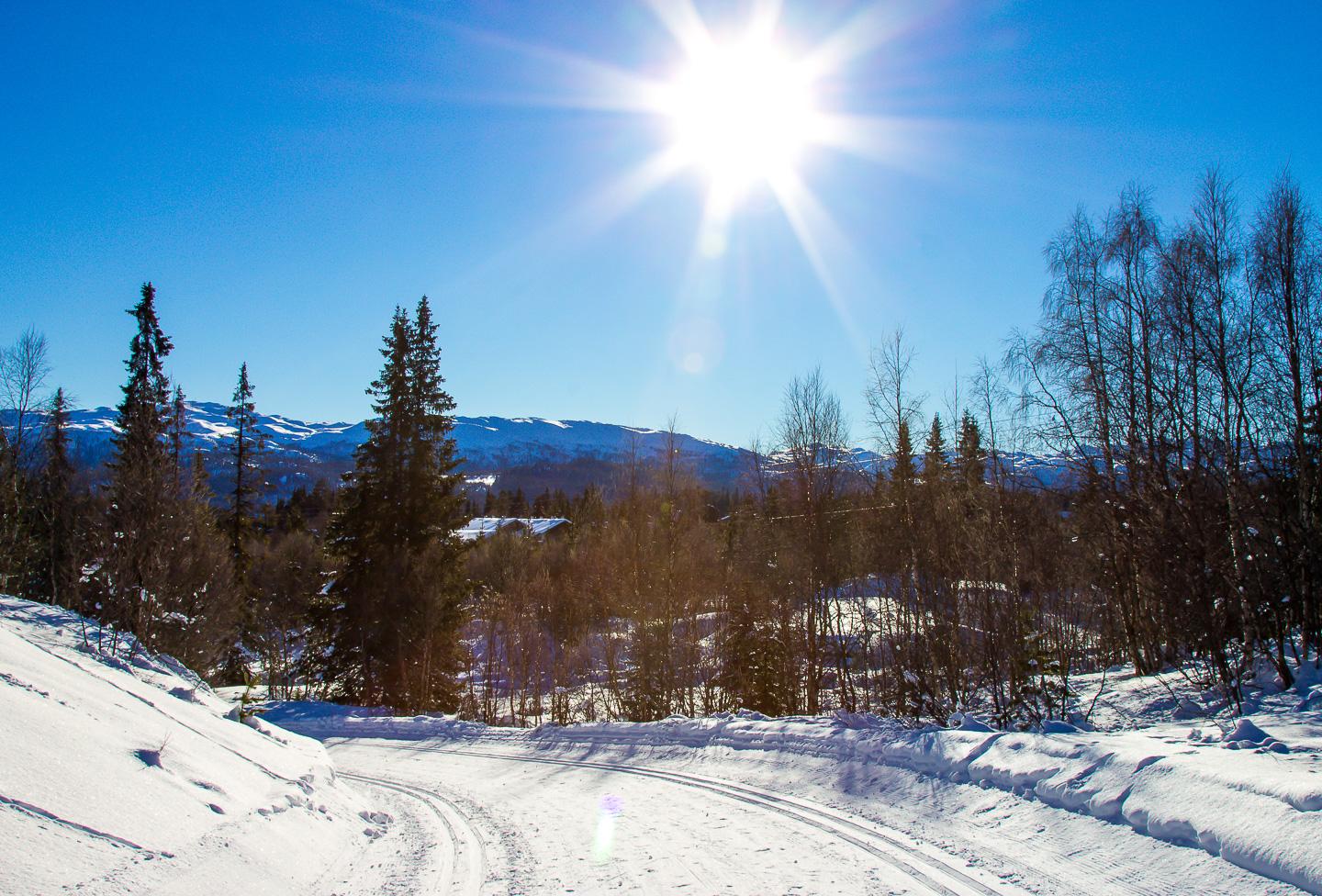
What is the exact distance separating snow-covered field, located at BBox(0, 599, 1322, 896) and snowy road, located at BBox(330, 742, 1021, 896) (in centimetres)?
4

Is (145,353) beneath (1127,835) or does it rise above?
above

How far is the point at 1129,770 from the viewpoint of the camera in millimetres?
6484

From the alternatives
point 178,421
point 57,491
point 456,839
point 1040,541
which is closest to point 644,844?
point 456,839

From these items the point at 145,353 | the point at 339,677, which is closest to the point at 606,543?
the point at 339,677

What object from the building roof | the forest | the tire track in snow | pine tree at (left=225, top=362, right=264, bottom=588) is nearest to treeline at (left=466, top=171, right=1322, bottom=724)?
the forest

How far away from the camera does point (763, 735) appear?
11.5 metres

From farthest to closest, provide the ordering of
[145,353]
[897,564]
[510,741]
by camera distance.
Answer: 1. [145,353]
2. [897,564]
3. [510,741]

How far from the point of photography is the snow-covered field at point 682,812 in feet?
16.1

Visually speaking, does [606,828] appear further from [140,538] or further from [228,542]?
[228,542]

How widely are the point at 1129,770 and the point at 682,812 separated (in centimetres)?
465

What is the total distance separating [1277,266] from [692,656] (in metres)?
18.9

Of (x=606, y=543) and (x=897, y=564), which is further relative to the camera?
(x=606, y=543)

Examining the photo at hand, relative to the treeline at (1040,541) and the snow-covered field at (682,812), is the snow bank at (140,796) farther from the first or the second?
the treeline at (1040,541)

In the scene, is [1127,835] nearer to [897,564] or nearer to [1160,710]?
[1160,710]
